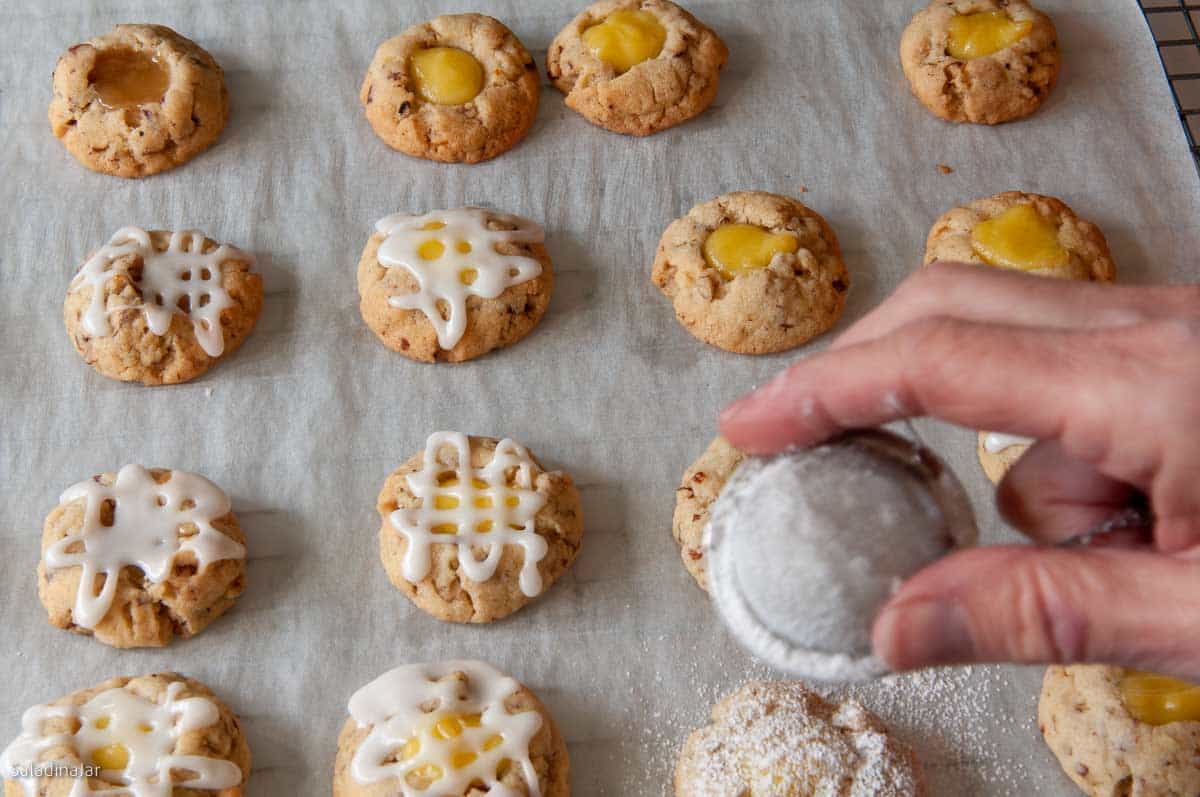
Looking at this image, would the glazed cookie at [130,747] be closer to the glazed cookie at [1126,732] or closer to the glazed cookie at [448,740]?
the glazed cookie at [448,740]

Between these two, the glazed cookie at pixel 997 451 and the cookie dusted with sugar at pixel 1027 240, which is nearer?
the glazed cookie at pixel 997 451

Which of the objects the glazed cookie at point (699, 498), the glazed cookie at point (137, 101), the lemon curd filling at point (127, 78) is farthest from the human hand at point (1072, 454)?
the lemon curd filling at point (127, 78)

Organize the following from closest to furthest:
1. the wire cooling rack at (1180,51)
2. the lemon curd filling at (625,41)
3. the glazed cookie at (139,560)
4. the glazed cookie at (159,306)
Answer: the glazed cookie at (139,560) < the glazed cookie at (159,306) < the lemon curd filling at (625,41) < the wire cooling rack at (1180,51)

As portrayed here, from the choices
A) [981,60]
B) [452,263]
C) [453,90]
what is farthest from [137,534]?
[981,60]

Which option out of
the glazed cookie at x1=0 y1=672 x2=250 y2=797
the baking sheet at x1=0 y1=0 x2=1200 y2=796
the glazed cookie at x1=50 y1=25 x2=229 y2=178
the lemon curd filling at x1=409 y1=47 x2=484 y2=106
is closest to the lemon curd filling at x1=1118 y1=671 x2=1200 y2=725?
the baking sheet at x1=0 y1=0 x2=1200 y2=796

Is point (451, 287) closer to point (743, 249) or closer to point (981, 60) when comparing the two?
point (743, 249)

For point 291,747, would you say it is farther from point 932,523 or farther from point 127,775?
point 932,523
